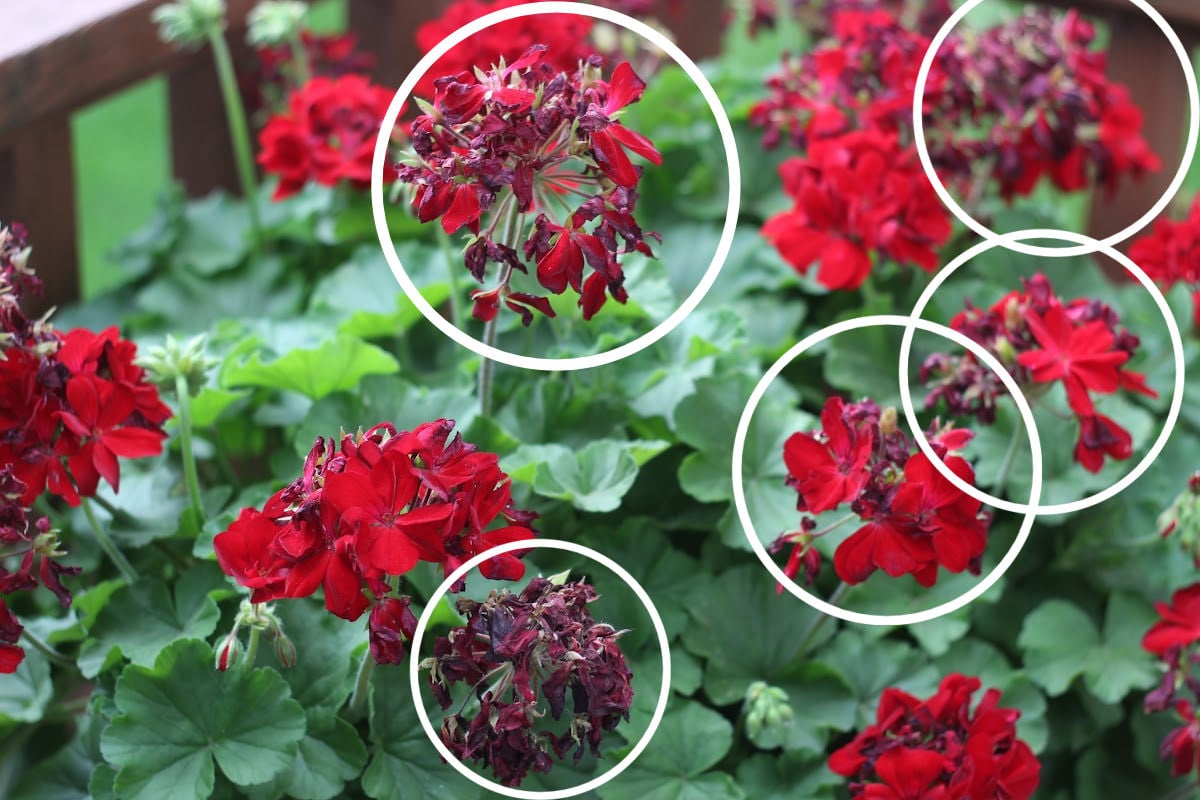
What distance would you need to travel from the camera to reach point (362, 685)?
116 centimetres

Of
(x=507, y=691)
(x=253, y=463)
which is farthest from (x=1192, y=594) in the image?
(x=253, y=463)

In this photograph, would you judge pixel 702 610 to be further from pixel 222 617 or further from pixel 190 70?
pixel 190 70

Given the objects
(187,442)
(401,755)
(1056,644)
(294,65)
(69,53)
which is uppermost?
(69,53)

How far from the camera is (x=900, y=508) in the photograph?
1.07 m

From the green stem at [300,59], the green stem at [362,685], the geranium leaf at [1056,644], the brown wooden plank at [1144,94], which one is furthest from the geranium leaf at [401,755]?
the brown wooden plank at [1144,94]

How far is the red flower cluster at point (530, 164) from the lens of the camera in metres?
0.95

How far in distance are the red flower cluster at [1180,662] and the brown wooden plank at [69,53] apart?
153 centimetres

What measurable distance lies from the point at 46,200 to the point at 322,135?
50 cm

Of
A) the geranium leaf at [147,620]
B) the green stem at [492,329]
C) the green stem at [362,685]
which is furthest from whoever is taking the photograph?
the geranium leaf at [147,620]

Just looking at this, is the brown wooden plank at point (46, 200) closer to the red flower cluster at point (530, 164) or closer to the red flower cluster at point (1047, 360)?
the red flower cluster at point (530, 164)

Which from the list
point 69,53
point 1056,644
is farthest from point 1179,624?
point 69,53

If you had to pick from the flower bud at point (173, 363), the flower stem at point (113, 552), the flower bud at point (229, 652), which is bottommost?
the flower stem at point (113, 552)

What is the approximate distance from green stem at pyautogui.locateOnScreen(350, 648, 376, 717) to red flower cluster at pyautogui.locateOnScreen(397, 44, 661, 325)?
334mm

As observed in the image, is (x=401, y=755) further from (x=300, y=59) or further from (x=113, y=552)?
(x=300, y=59)
